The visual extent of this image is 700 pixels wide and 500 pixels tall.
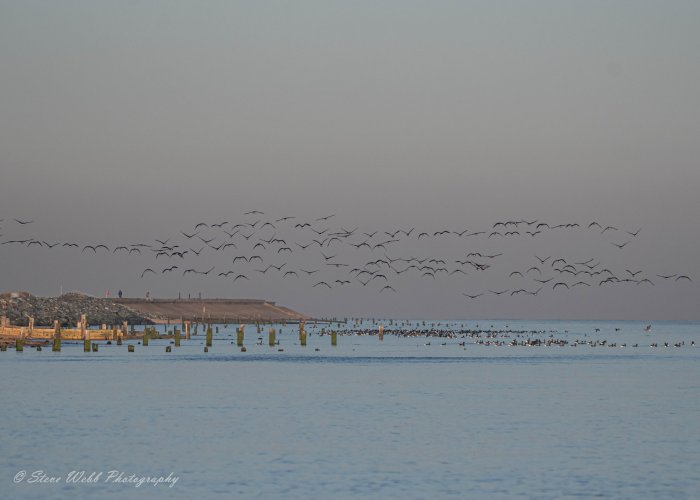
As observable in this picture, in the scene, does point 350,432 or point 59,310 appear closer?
point 350,432

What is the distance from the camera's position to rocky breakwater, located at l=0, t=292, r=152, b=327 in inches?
5507

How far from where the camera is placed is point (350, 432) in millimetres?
41031

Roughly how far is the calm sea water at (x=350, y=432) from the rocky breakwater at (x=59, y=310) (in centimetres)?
6394

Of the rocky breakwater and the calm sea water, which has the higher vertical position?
the rocky breakwater

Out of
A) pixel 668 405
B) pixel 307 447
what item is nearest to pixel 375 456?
pixel 307 447

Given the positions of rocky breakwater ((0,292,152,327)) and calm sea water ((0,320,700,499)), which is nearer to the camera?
calm sea water ((0,320,700,499))

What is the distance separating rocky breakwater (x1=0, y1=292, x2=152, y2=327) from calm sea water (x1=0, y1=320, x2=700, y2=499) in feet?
210

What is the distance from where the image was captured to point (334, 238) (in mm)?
98875

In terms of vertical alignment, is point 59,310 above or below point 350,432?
above

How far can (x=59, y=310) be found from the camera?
5925 inches

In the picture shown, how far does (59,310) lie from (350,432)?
379 ft

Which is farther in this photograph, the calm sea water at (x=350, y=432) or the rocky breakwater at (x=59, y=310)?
the rocky breakwater at (x=59, y=310)

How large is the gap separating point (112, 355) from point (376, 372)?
2826 centimetres

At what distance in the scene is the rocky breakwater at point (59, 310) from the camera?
140 metres
